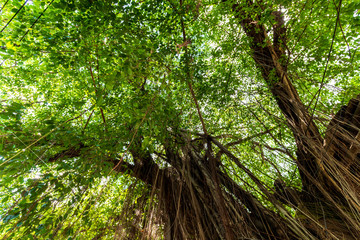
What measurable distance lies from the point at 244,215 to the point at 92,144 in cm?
161

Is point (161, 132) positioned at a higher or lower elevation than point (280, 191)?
higher

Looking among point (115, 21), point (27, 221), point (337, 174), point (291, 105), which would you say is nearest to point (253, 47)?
point (291, 105)

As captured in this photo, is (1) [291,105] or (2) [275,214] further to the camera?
(1) [291,105]

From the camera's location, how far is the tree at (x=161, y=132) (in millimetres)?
1072

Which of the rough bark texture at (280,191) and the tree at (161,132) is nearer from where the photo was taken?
the tree at (161,132)

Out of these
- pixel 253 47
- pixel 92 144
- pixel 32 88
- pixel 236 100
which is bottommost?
pixel 92 144

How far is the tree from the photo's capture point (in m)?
1.07

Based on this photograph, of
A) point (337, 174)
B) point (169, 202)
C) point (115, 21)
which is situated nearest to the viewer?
point (115, 21)

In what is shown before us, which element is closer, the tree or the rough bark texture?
the tree

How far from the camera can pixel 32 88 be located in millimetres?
2863

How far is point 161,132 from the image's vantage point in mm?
1599

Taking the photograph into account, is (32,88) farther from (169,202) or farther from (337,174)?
(337,174)

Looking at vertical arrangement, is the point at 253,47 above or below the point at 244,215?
above

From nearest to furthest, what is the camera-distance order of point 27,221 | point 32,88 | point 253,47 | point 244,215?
point 27,221 < point 244,215 < point 253,47 < point 32,88
